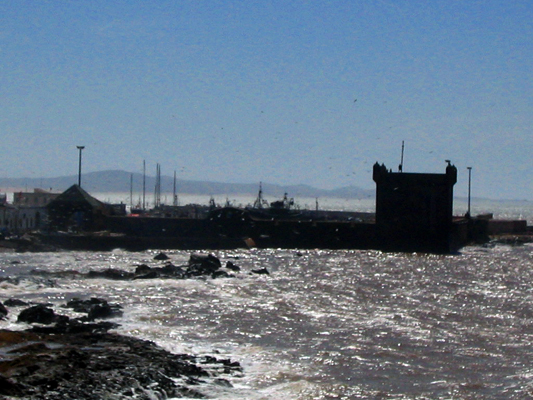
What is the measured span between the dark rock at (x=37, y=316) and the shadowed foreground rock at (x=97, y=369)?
236 centimetres

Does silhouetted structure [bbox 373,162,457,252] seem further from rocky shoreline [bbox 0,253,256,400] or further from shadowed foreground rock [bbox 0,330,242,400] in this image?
shadowed foreground rock [bbox 0,330,242,400]

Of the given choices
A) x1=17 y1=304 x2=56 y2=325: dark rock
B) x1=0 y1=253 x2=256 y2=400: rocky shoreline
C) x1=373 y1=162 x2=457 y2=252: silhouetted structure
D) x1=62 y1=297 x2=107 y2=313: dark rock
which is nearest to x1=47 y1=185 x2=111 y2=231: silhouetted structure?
x1=373 y1=162 x2=457 y2=252: silhouetted structure

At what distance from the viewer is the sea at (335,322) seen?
16266 mm

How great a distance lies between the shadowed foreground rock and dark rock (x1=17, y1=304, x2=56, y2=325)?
2.36m

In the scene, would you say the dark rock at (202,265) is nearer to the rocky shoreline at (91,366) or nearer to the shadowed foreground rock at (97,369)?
the rocky shoreline at (91,366)

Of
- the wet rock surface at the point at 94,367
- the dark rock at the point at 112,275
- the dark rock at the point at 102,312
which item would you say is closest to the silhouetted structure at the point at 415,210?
the dark rock at the point at 112,275

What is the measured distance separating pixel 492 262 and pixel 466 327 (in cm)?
2546

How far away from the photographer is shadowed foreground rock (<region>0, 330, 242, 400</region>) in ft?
43.0

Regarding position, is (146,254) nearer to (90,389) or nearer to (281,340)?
(281,340)

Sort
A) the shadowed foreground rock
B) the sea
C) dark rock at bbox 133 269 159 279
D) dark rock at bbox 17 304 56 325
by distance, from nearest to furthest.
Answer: the shadowed foreground rock → the sea → dark rock at bbox 17 304 56 325 → dark rock at bbox 133 269 159 279

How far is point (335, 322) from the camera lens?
2303 cm

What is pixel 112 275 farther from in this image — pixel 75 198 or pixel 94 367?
pixel 75 198

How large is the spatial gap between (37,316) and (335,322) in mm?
7995

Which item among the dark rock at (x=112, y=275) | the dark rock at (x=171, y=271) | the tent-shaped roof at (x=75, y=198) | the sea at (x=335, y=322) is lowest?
the sea at (x=335, y=322)
